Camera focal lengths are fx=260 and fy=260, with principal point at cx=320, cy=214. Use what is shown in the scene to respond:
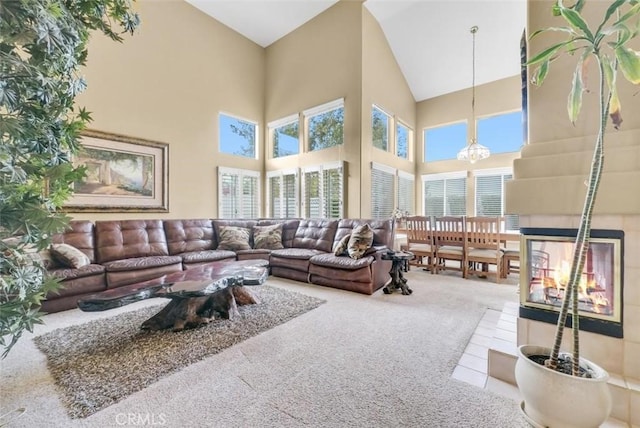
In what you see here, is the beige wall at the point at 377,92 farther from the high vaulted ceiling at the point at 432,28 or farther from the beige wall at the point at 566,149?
the beige wall at the point at 566,149

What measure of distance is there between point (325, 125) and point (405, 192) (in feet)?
8.51

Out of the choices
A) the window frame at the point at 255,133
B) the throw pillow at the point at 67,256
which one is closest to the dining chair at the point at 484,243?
the window frame at the point at 255,133

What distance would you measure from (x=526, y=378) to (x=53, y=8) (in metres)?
2.42

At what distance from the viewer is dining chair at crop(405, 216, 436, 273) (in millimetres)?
4359

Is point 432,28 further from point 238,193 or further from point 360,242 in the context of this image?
point 238,193

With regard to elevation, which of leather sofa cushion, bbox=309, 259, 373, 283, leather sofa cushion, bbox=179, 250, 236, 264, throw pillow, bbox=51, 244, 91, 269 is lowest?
leather sofa cushion, bbox=309, 259, 373, 283

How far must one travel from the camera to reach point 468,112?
240 inches

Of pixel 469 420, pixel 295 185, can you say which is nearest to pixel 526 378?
pixel 469 420

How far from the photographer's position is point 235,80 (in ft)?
18.7

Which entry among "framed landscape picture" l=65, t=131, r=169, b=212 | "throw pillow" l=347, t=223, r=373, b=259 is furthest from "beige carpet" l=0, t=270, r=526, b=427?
"framed landscape picture" l=65, t=131, r=169, b=212

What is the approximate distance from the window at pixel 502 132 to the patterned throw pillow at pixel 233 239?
5.63 m

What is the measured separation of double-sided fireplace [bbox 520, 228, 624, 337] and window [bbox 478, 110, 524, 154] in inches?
195

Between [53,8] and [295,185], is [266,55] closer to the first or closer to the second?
[295,185]

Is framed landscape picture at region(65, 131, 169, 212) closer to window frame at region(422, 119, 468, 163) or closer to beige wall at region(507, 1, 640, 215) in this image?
beige wall at region(507, 1, 640, 215)
